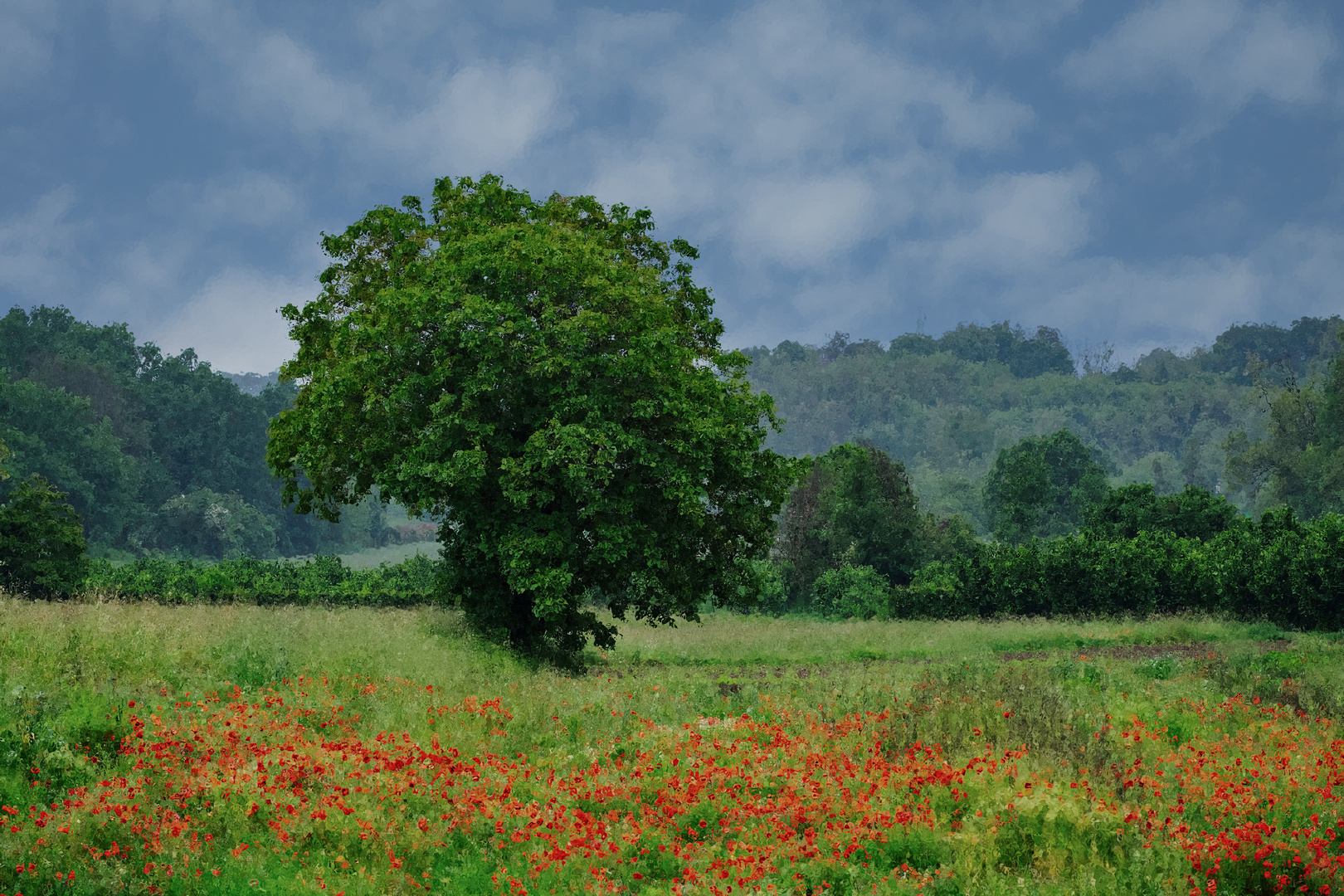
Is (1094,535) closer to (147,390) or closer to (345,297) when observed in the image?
(345,297)

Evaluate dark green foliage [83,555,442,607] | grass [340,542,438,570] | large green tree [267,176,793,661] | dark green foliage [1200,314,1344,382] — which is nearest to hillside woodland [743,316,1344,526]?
dark green foliage [1200,314,1344,382]

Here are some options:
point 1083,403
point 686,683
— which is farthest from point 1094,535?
point 1083,403

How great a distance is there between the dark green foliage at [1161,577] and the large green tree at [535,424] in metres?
18.7

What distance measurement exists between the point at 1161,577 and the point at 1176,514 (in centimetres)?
1061

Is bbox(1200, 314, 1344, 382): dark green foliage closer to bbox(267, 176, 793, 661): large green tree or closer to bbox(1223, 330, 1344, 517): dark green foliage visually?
bbox(1223, 330, 1344, 517): dark green foliage

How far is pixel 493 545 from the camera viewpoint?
19578mm

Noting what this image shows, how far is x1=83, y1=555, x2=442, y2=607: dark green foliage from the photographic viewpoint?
31.4 m

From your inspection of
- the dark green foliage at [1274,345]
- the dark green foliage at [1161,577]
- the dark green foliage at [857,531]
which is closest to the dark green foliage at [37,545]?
the dark green foliage at [1161,577]

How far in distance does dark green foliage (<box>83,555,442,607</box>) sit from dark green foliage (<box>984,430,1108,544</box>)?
4077 cm

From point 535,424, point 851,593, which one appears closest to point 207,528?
point 851,593

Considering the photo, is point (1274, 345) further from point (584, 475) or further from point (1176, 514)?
point (584, 475)

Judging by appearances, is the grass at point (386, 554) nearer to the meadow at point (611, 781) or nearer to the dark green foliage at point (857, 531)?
the dark green foliage at point (857, 531)

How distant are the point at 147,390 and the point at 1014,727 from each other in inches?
3769

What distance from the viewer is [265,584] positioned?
3362cm
